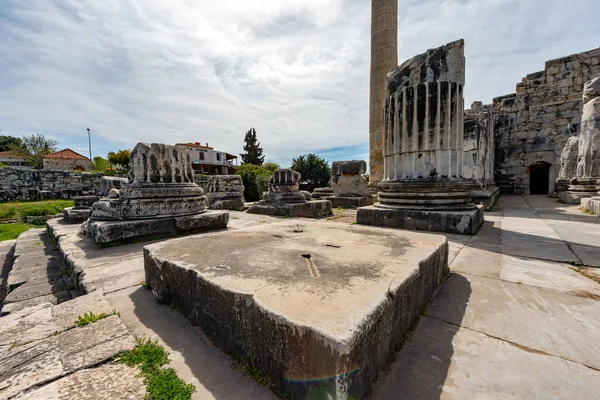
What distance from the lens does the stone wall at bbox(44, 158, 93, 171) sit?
30984mm

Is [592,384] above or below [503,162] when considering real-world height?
below

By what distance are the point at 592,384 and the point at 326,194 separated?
8.09m

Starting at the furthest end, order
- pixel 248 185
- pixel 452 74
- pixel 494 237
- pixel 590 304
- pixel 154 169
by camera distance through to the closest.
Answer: pixel 248 185 < pixel 154 169 < pixel 452 74 < pixel 494 237 < pixel 590 304

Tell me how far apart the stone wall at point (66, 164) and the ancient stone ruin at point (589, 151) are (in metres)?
43.2

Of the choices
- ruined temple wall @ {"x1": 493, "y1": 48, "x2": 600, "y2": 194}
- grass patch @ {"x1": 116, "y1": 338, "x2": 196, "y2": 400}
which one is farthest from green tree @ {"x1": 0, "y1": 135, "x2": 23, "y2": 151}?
ruined temple wall @ {"x1": 493, "y1": 48, "x2": 600, "y2": 194}

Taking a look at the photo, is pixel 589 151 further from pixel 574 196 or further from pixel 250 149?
pixel 250 149

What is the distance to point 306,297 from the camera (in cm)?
95

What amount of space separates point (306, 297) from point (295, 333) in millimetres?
188

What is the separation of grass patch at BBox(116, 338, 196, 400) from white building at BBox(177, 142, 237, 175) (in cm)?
3954

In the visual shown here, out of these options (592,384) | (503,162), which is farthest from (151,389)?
(503,162)

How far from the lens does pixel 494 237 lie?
9.46ft

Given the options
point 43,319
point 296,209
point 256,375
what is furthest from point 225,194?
point 256,375

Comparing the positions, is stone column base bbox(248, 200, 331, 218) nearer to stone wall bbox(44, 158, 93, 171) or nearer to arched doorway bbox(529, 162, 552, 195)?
arched doorway bbox(529, 162, 552, 195)

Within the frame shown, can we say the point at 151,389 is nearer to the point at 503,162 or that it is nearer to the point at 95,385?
the point at 95,385
